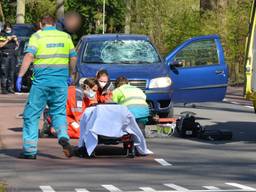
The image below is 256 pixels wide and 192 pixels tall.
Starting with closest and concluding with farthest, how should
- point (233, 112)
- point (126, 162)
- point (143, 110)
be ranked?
point (126, 162) < point (143, 110) < point (233, 112)

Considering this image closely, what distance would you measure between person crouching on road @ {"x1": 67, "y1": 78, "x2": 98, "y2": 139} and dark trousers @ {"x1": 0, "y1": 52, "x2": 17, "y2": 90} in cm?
1079

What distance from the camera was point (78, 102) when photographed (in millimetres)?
15156

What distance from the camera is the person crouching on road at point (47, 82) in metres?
12.4

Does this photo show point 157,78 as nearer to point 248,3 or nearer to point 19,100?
point 19,100

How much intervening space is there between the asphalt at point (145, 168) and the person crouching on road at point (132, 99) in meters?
0.56

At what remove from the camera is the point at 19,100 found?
2336 cm

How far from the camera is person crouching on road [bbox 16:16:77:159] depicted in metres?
12.4

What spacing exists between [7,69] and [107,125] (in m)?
13.8

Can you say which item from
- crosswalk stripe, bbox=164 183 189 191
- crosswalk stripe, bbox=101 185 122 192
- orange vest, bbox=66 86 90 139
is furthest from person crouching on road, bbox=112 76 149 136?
crosswalk stripe, bbox=101 185 122 192

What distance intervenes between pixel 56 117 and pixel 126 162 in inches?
45.1

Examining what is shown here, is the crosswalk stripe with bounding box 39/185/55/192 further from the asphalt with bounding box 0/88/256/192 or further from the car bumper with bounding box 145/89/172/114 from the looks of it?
the car bumper with bounding box 145/89/172/114

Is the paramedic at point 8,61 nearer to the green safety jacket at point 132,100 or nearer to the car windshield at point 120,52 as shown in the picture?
the car windshield at point 120,52

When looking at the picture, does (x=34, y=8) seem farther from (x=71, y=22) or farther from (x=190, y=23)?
(x=71, y=22)

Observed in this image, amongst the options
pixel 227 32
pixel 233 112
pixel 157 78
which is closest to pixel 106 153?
pixel 157 78
